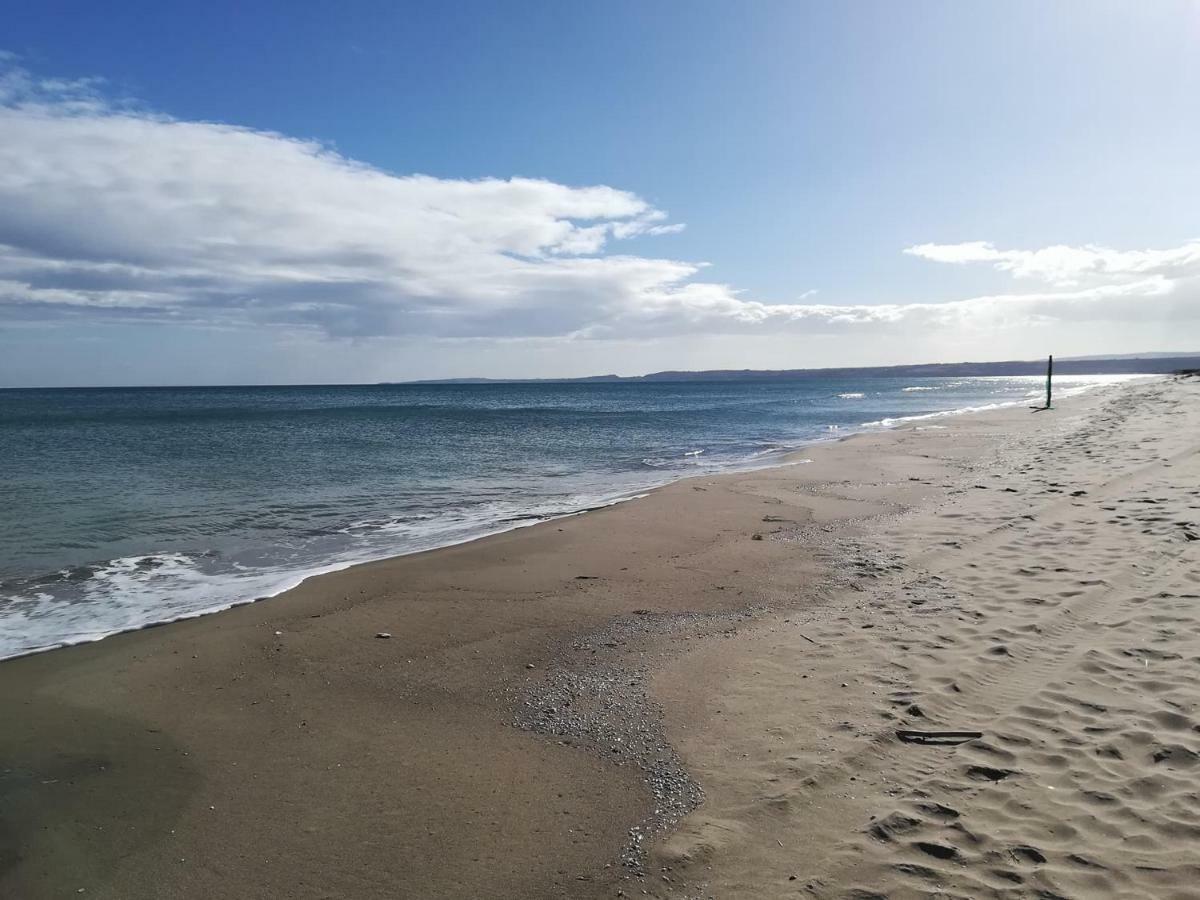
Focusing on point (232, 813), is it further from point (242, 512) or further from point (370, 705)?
point (242, 512)

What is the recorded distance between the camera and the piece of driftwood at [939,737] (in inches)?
165

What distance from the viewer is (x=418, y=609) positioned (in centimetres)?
738

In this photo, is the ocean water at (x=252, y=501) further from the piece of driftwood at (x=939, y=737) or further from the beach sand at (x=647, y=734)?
the piece of driftwood at (x=939, y=737)

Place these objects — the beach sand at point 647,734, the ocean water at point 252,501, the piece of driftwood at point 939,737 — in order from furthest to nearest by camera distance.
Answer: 1. the ocean water at point 252,501
2. the piece of driftwood at point 939,737
3. the beach sand at point 647,734

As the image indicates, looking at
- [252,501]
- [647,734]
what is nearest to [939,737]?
[647,734]

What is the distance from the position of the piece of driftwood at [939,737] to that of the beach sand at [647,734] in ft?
0.26

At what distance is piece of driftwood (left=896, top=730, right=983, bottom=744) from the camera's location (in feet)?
13.7

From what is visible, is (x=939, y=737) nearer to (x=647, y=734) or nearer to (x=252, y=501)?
(x=647, y=734)

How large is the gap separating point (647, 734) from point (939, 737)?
1.81 m

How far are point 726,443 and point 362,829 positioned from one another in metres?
25.6

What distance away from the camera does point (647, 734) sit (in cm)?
459

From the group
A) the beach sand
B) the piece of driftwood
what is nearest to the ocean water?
the beach sand

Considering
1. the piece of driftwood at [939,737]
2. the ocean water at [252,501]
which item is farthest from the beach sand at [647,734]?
the ocean water at [252,501]

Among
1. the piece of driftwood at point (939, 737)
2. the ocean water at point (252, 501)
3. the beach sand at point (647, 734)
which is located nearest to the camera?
the beach sand at point (647, 734)
